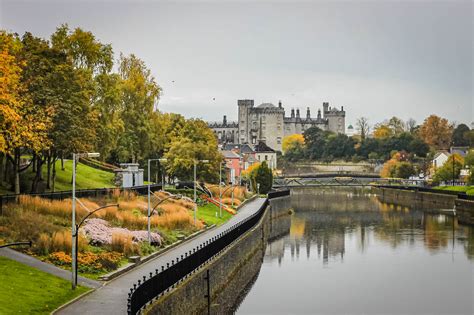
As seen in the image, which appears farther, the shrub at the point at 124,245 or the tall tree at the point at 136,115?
the tall tree at the point at 136,115

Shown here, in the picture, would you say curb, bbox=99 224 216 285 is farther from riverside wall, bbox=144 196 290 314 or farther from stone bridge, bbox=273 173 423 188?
stone bridge, bbox=273 173 423 188

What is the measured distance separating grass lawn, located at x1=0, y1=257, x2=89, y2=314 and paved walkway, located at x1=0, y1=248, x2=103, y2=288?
561 mm

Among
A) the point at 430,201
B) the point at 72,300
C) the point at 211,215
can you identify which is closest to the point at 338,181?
the point at 430,201

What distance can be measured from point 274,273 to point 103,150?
78.7 ft

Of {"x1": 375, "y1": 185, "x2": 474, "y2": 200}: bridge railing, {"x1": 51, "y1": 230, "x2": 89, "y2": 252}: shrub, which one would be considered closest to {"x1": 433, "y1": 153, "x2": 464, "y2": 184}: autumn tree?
{"x1": 375, "y1": 185, "x2": 474, "y2": 200}: bridge railing

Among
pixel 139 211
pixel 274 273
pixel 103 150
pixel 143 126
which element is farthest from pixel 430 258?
pixel 143 126

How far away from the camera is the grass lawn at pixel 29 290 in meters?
A: 25.5

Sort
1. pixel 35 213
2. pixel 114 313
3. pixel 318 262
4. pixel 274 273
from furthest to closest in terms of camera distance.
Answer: pixel 318 262
pixel 274 273
pixel 35 213
pixel 114 313

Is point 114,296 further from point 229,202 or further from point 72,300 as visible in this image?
point 229,202

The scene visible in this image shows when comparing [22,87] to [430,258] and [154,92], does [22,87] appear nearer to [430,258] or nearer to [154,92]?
[430,258]

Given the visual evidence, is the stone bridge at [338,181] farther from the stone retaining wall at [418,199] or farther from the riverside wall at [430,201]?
the stone retaining wall at [418,199]

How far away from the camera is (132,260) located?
3625 centimetres

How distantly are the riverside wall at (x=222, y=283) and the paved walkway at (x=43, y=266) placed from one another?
4.08 m

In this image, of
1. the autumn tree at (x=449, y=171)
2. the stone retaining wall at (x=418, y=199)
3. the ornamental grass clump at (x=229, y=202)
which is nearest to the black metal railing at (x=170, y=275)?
the ornamental grass clump at (x=229, y=202)
